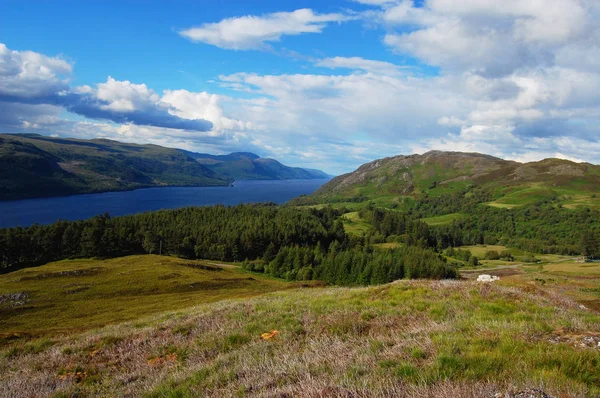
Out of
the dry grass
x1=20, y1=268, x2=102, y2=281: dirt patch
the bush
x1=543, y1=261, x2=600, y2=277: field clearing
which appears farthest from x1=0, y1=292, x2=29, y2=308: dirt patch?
the bush

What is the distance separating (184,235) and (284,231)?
4339 centimetres

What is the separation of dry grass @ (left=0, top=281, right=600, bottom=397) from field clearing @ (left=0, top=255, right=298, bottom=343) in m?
28.8

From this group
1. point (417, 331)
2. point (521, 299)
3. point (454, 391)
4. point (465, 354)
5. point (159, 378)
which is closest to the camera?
point (454, 391)

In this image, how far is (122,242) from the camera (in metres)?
128

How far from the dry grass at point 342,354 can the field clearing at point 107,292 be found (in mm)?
28796

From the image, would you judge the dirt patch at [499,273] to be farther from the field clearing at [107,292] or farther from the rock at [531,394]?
the rock at [531,394]

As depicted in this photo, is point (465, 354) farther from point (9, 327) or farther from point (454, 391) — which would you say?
point (9, 327)

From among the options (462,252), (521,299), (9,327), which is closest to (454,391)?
(521,299)

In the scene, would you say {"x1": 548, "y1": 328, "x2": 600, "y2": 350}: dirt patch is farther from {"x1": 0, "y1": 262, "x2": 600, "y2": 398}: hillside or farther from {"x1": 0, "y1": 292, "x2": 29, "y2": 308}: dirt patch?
{"x1": 0, "y1": 292, "x2": 29, "y2": 308}: dirt patch

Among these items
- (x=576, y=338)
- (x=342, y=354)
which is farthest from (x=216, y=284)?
(x=576, y=338)

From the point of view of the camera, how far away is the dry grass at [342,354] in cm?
668

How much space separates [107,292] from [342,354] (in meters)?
70.9

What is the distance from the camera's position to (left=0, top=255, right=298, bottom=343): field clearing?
157 feet

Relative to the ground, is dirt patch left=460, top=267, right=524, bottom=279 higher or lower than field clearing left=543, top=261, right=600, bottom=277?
lower
